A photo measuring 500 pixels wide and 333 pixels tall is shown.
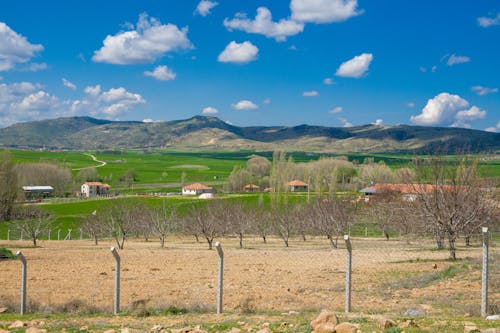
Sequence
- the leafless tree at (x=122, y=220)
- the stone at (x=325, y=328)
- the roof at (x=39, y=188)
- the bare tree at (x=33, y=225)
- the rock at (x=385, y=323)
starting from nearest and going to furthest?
1. the stone at (x=325, y=328)
2. the rock at (x=385, y=323)
3. the bare tree at (x=33, y=225)
4. the leafless tree at (x=122, y=220)
5. the roof at (x=39, y=188)

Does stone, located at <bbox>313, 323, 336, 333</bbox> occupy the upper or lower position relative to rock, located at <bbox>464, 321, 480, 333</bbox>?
lower

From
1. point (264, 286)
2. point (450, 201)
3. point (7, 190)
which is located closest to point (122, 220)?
point (7, 190)

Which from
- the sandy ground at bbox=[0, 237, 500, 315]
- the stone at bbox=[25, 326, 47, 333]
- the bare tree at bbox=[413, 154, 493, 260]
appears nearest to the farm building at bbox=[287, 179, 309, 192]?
Result: the bare tree at bbox=[413, 154, 493, 260]

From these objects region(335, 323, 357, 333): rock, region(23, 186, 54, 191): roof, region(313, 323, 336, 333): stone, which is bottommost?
region(23, 186, 54, 191): roof

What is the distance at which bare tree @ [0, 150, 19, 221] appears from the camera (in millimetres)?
64938

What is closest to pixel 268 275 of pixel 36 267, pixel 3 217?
pixel 36 267

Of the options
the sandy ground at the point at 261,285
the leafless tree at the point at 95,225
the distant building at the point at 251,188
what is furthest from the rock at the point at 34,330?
the distant building at the point at 251,188

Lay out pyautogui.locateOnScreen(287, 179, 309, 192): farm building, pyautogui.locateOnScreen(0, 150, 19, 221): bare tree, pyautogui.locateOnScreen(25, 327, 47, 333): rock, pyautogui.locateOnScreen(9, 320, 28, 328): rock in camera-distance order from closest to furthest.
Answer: pyautogui.locateOnScreen(25, 327, 47, 333): rock < pyautogui.locateOnScreen(9, 320, 28, 328): rock < pyautogui.locateOnScreen(0, 150, 19, 221): bare tree < pyautogui.locateOnScreen(287, 179, 309, 192): farm building

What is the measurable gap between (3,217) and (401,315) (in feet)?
210

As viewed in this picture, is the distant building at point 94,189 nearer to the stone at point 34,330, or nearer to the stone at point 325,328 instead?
the stone at point 34,330

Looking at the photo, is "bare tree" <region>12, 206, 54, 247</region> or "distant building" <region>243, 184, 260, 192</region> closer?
"bare tree" <region>12, 206, 54, 247</region>

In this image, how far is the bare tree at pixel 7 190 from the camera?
2557 inches

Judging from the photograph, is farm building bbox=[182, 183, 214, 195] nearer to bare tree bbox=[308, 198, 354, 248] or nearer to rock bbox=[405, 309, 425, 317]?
bare tree bbox=[308, 198, 354, 248]

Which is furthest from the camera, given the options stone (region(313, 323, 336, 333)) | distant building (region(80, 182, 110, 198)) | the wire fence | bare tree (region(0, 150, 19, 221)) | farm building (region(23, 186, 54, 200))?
distant building (region(80, 182, 110, 198))
